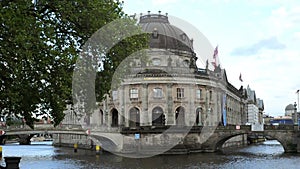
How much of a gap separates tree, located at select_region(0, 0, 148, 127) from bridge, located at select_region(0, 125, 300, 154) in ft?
132

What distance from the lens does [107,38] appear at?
23984mm

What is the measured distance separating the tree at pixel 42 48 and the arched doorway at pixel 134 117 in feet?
160

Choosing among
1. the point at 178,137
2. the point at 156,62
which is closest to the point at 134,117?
the point at 156,62

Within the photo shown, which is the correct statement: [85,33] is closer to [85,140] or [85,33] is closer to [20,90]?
[20,90]

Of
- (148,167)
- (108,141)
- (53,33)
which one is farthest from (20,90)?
(108,141)

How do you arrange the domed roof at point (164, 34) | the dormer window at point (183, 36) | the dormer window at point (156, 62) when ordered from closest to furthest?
the dormer window at point (156, 62) → the domed roof at point (164, 34) → the dormer window at point (183, 36)

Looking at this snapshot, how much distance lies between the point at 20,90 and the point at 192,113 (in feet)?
180

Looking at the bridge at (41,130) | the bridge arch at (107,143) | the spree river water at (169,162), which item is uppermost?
the bridge at (41,130)

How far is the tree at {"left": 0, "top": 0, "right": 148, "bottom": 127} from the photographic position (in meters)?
20.7

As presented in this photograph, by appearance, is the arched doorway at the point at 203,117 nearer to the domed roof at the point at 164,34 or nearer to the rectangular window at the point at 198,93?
the rectangular window at the point at 198,93

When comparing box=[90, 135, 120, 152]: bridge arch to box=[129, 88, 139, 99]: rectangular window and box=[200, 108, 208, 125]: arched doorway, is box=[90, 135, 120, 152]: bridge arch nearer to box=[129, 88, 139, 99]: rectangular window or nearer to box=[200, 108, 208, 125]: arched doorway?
box=[129, 88, 139, 99]: rectangular window

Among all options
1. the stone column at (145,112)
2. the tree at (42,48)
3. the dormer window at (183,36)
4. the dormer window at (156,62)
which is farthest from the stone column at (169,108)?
the tree at (42,48)

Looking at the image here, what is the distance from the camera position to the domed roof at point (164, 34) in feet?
264

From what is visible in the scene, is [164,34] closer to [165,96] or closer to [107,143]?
[165,96]
